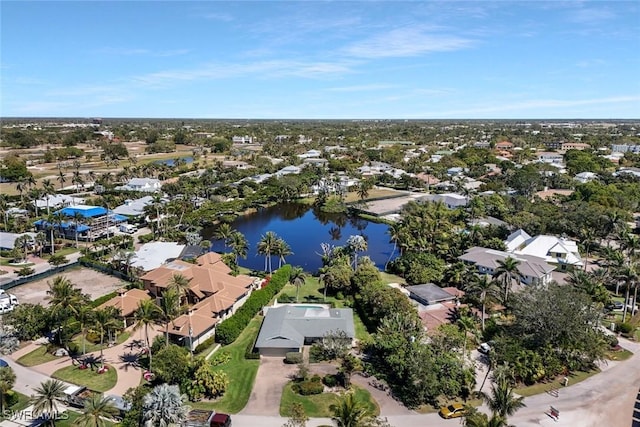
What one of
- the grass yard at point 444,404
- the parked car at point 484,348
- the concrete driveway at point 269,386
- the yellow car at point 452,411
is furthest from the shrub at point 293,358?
the parked car at point 484,348

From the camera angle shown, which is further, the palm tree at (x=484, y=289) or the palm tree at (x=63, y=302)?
the palm tree at (x=484, y=289)

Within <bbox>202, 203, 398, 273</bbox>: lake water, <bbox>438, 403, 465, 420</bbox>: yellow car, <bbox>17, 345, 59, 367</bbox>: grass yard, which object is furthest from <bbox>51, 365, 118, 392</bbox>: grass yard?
<bbox>202, 203, 398, 273</bbox>: lake water

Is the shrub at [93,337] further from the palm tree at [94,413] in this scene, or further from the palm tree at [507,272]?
the palm tree at [507,272]

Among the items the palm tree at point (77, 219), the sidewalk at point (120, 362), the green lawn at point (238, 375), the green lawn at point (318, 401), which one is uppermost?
the palm tree at point (77, 219)

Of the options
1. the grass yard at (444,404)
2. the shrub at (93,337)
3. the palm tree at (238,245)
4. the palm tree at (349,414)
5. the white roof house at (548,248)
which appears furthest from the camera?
the palm tree at (238,245)

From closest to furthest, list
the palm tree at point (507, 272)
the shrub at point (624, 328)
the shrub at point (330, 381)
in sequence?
the shrub at point (330, 381) < the shrub at point (624, 328) < the palm tree at point (507, 272)

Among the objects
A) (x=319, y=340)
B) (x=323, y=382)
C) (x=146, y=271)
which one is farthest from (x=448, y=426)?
(x=146, y=271)

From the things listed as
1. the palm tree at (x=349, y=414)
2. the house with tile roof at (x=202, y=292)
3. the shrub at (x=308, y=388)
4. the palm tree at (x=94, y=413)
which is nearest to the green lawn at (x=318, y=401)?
the shrub at (x=308, y=388)

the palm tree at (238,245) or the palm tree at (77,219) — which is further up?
the palm tree at (77,219)

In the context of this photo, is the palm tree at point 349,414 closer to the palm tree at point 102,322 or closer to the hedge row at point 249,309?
the hedge row at point 249,309
